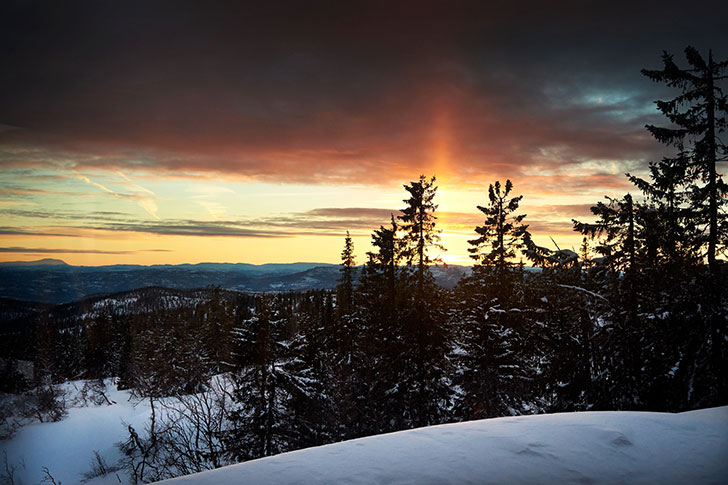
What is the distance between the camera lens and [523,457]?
12.3ft

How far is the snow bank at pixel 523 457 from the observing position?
3.46 metres

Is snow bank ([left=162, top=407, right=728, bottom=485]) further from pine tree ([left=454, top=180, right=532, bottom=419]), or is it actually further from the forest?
pine tree ([left=454, top=180, right=532, bottom=419])

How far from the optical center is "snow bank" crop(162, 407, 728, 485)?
3457mm

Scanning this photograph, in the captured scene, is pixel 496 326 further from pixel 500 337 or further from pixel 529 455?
pixel 529 455

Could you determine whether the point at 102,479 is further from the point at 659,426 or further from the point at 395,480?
the point at 659,426

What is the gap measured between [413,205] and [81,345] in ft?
294

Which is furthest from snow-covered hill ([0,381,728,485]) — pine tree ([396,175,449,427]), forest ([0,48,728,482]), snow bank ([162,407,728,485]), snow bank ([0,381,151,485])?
snow bank ([0,381,151,485])

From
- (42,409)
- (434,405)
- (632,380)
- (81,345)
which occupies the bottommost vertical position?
(81,345)

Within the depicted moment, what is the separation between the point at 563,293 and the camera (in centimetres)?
2191

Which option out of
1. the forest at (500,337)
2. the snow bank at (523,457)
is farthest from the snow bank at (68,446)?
the snow bank at (523,457)

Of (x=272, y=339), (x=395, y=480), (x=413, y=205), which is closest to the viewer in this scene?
(x=395, y=480)

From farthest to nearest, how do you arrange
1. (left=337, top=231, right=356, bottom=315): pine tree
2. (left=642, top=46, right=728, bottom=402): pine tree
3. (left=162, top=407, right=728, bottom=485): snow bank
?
(left=337, top=231, right=356, bottom=315): pine tree < (left=642, top=46, right=728, bottom=402): pine tree < (left=162, top=407, right=728, bottom=485): snow bank

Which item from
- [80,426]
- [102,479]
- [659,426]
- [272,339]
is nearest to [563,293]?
[272,339]

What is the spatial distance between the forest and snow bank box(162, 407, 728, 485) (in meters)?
4.69
